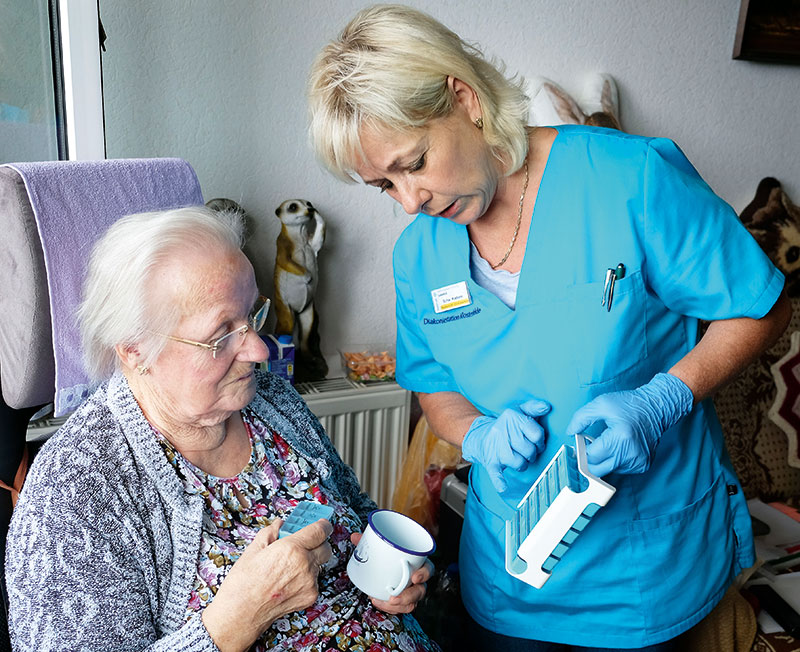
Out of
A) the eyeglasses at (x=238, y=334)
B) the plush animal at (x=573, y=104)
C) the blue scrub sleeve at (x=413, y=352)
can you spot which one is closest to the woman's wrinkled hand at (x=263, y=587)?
the eyeglasses at (x=238, y=334)

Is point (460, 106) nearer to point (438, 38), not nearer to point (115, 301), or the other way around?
point (438, 38)

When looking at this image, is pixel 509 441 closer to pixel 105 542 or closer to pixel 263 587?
pixel 263 587

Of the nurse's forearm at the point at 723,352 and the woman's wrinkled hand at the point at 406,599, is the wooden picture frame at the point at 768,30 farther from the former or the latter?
the woman's wrinkled hand at the point at 406,599

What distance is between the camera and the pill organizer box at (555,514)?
899 millimetres

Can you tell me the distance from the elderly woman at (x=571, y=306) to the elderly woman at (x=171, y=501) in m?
0.26

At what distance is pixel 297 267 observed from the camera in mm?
1904

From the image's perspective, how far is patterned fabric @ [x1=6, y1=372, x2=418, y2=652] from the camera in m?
0.95

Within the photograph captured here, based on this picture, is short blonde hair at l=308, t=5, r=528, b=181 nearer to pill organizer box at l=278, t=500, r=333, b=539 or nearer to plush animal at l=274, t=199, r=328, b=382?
pill organizer box at l=278, t=500, r=333, b=539

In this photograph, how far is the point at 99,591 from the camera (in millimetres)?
971

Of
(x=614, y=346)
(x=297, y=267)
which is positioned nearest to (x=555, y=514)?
(x=614, y=346)

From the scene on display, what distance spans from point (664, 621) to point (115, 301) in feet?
3.25

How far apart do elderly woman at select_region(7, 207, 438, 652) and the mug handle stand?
0.36 ft

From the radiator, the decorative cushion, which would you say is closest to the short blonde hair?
the radiator

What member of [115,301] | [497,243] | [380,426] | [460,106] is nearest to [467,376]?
Result: [497,243]
